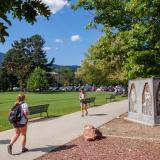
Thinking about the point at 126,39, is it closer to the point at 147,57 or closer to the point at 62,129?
the point at 147,57

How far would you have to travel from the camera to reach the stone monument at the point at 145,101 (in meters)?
18.9

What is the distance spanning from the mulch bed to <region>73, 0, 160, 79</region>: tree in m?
5.19

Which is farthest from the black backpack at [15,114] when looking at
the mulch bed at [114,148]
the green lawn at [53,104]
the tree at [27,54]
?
the tree at [27,54]

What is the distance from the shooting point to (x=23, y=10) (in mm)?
3484

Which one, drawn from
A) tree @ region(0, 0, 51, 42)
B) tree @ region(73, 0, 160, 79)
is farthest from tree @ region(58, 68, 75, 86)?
tree @ region(0, 0, 51, 42)

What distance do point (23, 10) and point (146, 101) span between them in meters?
16.8

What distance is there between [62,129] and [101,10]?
7.72 meters

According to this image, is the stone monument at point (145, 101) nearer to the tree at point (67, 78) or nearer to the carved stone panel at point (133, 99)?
the carved stone panel at point (133, 99)

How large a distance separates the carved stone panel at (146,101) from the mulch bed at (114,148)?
374 cm

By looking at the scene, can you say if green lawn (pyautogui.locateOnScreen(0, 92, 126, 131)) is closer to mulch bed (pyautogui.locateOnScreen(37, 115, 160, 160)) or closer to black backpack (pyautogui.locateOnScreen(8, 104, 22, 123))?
mulch bed (pyautogui.locateOnScreen(37, 115, 160, 160))

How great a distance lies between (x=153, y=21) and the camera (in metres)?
19.3

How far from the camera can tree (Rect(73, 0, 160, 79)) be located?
19.0 m

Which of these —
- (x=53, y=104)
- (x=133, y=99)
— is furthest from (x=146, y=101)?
(x=53, y=104)

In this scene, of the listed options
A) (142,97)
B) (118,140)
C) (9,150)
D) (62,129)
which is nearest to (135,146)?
(118,140)
